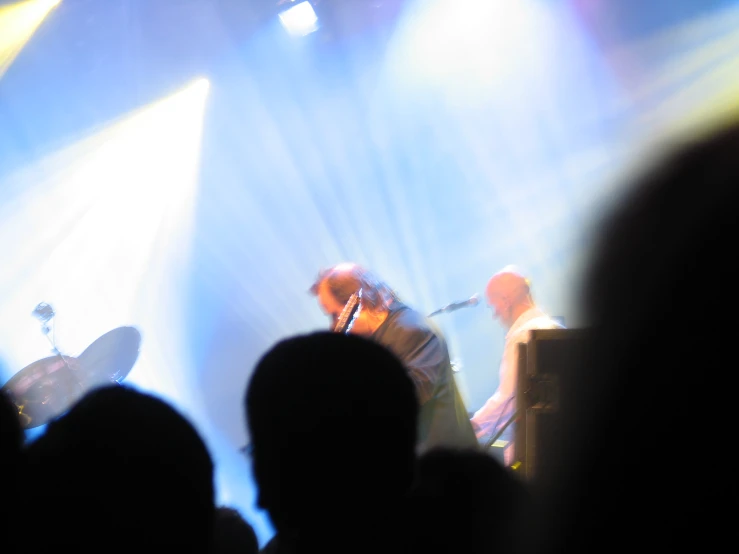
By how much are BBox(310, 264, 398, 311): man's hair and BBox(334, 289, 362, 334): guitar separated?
0.02 m

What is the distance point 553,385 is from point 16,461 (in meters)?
1.18

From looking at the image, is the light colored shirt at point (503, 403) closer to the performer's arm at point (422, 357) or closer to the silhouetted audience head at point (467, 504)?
the performer's arm at point (422, 357)

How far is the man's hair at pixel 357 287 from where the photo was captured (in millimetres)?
2145

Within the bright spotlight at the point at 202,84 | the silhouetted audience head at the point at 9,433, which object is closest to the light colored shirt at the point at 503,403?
the silhouetted audience head at the point at 9,433

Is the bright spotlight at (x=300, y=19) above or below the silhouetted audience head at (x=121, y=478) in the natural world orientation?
above

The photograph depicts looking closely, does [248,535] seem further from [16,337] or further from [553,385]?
[16,337]

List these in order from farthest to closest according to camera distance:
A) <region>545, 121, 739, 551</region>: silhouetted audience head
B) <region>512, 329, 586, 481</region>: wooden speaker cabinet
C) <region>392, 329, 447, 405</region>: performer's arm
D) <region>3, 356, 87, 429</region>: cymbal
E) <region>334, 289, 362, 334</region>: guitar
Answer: <region>3, 356, 87, 429</region>: cymbal < <region>334, 289, 362, 334</region>: guitar < <region>392, 329, 447, 405</region>: performer's arm < <region>512, 329, 586, 481</region>: wooden speaker cabinet < <region>545, 121, 739, 551</region>: silhouetted audience head

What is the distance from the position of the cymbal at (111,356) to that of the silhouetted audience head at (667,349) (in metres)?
3.38

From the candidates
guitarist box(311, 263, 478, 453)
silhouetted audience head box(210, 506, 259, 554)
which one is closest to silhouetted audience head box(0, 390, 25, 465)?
silhouetted audience head box(210, 506, 259, 554)

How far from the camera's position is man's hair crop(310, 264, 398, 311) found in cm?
215

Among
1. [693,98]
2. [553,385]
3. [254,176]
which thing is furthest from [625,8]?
[553,385]

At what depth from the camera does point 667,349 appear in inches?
21.5

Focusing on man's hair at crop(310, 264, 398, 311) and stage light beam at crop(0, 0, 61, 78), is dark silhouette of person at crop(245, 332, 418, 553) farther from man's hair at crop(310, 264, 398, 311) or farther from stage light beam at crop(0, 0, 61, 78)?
stage light beam at crop(0, 0, 61, 78)

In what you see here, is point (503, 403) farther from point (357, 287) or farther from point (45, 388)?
point (45, 388)
